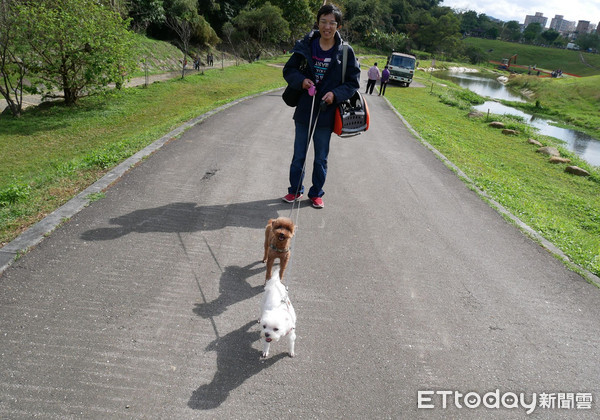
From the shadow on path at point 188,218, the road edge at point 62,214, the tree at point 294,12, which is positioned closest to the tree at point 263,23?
the tree at point 294,12

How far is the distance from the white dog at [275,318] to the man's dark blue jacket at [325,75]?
2749 mm

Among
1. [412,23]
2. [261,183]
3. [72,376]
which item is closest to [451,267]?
[261,183]

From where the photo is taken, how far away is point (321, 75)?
4.76 meters

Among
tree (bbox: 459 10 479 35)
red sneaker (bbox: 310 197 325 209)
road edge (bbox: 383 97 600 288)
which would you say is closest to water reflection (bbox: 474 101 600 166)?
road edge (bbox: 383 97 600 288)

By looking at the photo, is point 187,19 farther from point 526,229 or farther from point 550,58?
point 550,58

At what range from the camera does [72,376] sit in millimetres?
2484

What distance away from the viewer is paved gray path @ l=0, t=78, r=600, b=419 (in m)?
2.51

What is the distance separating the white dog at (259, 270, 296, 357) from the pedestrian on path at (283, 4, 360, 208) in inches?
104

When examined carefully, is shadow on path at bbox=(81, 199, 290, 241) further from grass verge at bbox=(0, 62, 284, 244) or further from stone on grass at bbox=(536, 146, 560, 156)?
stone on grass at bbox=(536, 146, 560, 156)

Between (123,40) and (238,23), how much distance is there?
3128 centimetres

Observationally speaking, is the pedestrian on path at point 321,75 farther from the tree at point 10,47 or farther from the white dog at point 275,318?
the tree at point 10,47

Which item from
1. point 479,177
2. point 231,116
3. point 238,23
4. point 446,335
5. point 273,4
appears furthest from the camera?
point 273,4

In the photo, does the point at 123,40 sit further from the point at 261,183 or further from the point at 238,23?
the point at 238,23

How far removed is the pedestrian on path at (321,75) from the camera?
4547mm
